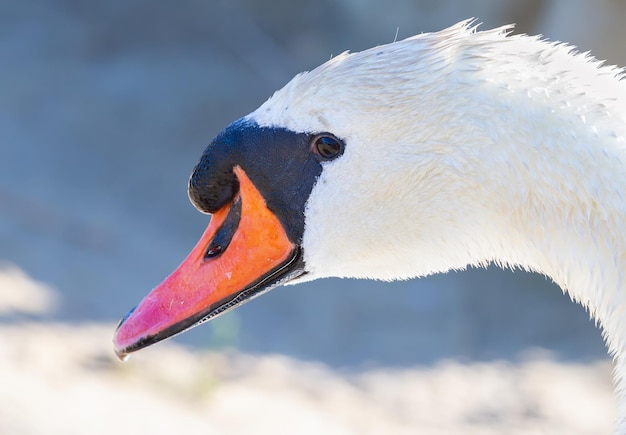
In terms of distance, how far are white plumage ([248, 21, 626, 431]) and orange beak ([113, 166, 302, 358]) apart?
139 millimetres

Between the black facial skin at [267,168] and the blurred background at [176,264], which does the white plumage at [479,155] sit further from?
the blurred background at [176,264]

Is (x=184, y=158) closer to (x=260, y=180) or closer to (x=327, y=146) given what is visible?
(x=260, y=180)

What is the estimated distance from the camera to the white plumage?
1.83m

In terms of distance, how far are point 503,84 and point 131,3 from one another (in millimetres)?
7246

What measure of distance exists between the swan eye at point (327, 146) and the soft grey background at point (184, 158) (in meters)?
3.16

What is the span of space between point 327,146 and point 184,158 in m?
5.18

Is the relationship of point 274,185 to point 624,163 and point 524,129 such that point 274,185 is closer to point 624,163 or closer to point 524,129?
point 524,129

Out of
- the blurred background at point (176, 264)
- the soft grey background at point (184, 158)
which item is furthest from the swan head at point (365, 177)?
the soft grey background at point (184, 158)

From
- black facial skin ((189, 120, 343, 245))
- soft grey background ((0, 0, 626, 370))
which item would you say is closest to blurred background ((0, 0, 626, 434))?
soft grey background ((0, 0, 626, 370))

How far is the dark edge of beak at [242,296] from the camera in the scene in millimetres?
2316

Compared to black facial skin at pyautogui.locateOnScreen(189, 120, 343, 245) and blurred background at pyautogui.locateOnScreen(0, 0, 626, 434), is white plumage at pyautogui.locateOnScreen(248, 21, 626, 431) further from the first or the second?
blurred background at pyautogui.locateOnScreen(0, 0, 626, 434)

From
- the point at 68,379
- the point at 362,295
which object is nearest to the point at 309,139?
the point at 68,379

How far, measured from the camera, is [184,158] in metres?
7.20

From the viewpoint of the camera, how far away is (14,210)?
6.36 meters
